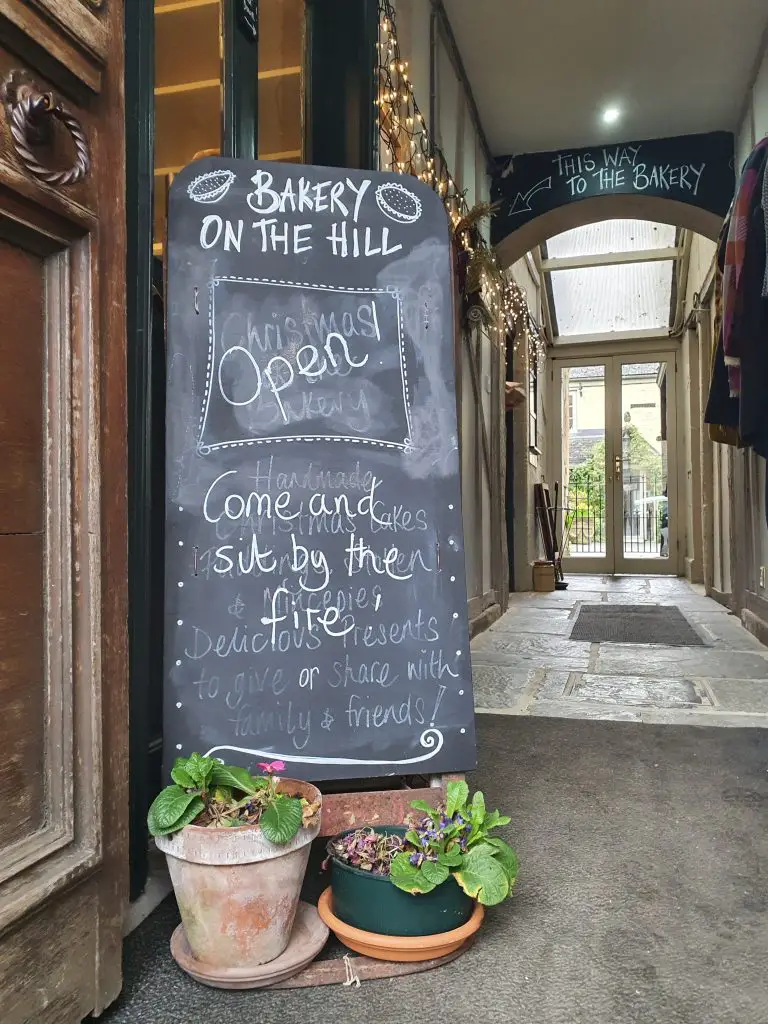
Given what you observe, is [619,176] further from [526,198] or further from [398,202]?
[398,202]

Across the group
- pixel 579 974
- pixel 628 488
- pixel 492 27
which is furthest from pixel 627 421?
pixel 579 974

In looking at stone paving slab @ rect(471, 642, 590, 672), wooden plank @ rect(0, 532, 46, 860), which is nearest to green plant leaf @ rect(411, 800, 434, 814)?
wooden plank @ rect(0, 532, 46, 860)

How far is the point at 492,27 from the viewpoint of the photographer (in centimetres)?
395

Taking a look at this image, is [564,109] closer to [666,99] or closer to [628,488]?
[666,99]

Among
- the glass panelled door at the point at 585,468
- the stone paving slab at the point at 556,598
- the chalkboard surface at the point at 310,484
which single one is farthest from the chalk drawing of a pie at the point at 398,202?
the glass panelled door at the point at 585,468

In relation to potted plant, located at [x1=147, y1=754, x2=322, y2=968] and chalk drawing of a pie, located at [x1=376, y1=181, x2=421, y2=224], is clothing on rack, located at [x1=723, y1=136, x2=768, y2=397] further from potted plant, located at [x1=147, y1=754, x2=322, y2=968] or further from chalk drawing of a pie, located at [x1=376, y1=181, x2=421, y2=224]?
potted plant, located at [x1=147, y1=754, x2=322, y2=968]

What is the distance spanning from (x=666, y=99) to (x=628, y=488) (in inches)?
202

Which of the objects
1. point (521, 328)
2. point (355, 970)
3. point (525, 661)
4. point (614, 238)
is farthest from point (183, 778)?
point (614, 238)

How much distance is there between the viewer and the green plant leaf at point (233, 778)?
1262 mm

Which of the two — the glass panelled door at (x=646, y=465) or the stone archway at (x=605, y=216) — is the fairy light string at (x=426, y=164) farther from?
the glass panelled door at (x=646, y=465)

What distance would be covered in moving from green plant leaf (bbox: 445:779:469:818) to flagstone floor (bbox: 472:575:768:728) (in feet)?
4.67

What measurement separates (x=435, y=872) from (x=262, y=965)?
12.0 inches

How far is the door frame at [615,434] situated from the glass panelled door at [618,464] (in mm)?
12

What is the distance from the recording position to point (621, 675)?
11.1ft
